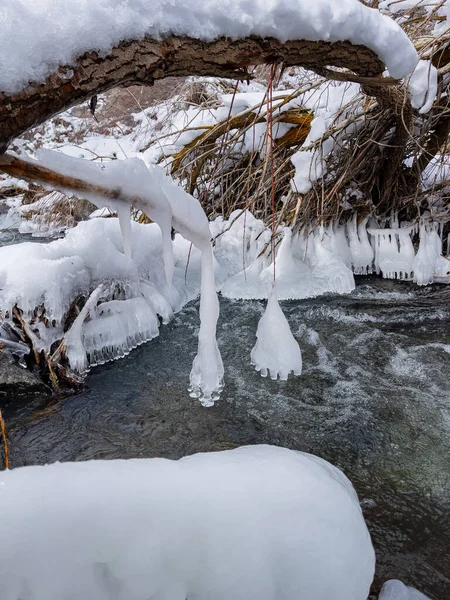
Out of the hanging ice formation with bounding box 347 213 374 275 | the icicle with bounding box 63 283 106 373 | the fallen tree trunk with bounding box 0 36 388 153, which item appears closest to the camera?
the fallen tree trunk with bounding box 0 36 388 153

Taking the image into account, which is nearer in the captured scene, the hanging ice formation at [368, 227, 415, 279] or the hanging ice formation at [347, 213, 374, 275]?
the hanging ice formation at [368, 227, 415, 279]

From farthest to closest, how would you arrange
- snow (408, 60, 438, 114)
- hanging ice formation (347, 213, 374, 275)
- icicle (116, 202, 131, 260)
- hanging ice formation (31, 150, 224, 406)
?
hanging ice formation (347, 213, 374, 275), snow (408, 60, 438, 114), icicle (116, 202, 131, 260), hanging ice formation (31, 150, 224, 406)

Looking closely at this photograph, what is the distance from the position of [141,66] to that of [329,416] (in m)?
2.27

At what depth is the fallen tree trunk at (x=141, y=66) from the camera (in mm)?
1206

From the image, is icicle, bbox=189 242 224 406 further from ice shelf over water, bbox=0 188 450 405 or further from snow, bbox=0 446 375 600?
snow, bbox=0 446 375 600

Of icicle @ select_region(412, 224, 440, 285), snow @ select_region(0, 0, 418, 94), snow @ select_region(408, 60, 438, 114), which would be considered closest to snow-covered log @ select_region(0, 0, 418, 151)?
snow @ select_region(0, 0, 418, 94)

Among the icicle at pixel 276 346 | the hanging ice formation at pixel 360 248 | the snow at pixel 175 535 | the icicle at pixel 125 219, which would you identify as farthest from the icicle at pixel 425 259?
the icicle at pixel 125 219

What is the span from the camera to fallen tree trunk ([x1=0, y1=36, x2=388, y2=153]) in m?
1.21

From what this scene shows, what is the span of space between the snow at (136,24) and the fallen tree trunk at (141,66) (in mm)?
24

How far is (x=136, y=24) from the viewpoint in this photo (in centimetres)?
130

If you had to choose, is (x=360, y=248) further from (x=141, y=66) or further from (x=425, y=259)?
(x=141, y=66)

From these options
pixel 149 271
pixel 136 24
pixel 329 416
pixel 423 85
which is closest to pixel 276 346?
pixel 329 416

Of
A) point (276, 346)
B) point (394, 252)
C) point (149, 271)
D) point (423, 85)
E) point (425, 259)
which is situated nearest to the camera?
point (276, 346)

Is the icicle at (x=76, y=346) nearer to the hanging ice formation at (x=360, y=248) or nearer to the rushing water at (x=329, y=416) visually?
the rushing water at (x=329, y=416)
